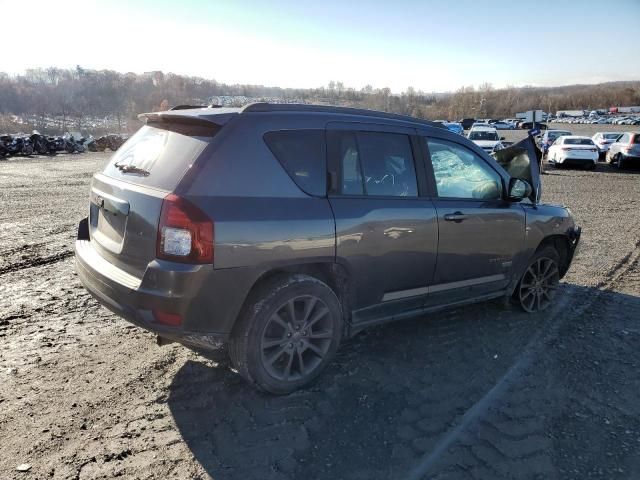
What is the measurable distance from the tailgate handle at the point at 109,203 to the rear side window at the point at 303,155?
1.00m

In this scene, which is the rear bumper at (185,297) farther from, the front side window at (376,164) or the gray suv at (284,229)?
the front side window at (376,164)

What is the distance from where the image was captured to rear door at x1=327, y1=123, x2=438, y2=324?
132 inches

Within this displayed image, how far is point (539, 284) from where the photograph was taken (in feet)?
15.9

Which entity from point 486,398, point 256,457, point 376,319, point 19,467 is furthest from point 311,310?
point 19,467

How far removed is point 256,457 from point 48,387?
1.65m

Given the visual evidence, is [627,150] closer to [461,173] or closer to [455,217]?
[461,173]

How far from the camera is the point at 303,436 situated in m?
2.82

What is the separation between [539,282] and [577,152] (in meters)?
20.5

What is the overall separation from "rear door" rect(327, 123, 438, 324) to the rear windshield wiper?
125 centimetres

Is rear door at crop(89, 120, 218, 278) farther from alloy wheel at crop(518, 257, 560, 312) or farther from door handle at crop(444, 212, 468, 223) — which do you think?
alloy wheel at crop(518, 257, 560, 312)

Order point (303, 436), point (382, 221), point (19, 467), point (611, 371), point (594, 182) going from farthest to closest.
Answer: point (594, 182)
point (611, 371)
point (382, 221)
point (303, 436)
point (19, 467)

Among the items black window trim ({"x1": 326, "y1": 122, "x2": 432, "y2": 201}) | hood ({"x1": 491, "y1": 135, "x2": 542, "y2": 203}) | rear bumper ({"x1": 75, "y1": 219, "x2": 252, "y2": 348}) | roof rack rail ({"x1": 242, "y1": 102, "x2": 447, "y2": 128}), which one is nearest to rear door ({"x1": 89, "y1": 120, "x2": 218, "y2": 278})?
rear bumper ({"x1": 75, "y1": 219, "x2": 252, "y2": 348})

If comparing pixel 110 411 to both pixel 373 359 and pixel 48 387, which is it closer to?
pixel 48 387

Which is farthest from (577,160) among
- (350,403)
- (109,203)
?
(109,203)
